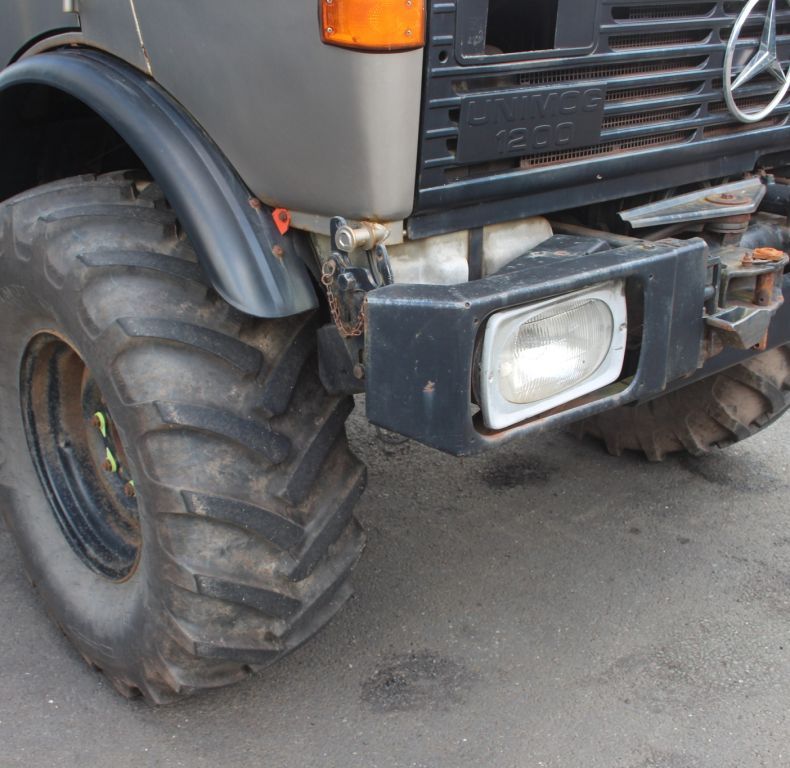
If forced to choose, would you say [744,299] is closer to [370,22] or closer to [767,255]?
[767,255]

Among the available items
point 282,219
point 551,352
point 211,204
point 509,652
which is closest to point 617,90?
point 551,352

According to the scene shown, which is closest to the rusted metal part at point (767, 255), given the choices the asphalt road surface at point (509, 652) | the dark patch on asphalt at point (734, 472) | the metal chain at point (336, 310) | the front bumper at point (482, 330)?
the front bumper at point (482, 330)

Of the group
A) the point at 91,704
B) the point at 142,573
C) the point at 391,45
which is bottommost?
the point at 91,704

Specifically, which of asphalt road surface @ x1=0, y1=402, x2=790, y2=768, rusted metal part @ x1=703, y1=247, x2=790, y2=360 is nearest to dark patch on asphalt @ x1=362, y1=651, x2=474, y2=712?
asphalt road surface @ x1=0, y1=402, x2=790, y2=768

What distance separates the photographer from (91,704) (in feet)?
7.99

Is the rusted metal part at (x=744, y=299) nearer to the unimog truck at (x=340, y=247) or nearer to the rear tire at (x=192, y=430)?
the unimog truck at (x=340, y=247)

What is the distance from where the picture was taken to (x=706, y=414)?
3158mm

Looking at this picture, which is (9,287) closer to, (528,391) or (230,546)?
(230,546)

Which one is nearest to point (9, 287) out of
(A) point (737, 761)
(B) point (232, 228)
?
(B) point (232, 228)

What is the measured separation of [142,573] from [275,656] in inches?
13.9

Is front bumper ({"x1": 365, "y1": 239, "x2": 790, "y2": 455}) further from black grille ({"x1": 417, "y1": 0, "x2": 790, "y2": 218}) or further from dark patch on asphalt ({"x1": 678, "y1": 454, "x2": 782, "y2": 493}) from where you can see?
dark patch on asphalt ({"x1": 678, "y1": 454, "x2": 782, "y2": 493})

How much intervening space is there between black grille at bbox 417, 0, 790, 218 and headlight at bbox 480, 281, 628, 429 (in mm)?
281

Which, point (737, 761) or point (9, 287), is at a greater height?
point (9, 287)

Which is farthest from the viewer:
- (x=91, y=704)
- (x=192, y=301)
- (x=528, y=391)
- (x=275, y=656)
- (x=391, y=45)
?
(x=91, y=704)
